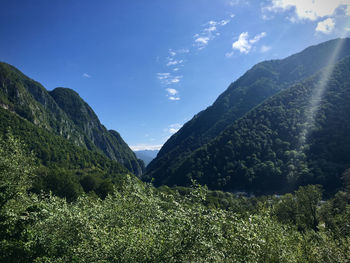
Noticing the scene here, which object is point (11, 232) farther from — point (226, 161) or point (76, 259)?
point (226, 161)

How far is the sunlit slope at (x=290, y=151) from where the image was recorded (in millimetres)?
136000

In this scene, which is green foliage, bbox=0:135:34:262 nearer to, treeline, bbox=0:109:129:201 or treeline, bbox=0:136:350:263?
A: treeline, bbox=0:136:350:263

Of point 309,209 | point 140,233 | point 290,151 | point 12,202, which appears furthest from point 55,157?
point 290,151

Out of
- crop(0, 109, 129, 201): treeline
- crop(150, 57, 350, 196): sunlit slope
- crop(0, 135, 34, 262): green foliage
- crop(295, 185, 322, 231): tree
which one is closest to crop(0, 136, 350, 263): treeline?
crop(0, 135, 34, 262): green foliage

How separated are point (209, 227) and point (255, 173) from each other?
559ft

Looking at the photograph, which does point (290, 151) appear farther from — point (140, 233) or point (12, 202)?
point (12, 202)

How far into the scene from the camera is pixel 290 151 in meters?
158

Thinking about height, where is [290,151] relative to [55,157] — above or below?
below

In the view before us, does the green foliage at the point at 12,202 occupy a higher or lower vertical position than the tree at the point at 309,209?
higher

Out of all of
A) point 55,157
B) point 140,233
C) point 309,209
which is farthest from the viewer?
point 55,157

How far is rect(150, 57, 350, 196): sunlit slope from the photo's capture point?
446 ft

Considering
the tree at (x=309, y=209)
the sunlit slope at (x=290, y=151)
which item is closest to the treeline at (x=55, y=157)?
the tree at (x=309, y=209)

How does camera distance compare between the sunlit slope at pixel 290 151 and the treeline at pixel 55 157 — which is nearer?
the treeline at pixel 55 157

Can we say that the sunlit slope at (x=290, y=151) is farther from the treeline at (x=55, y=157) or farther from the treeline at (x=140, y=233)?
the treeline at (x=140, y=233)
